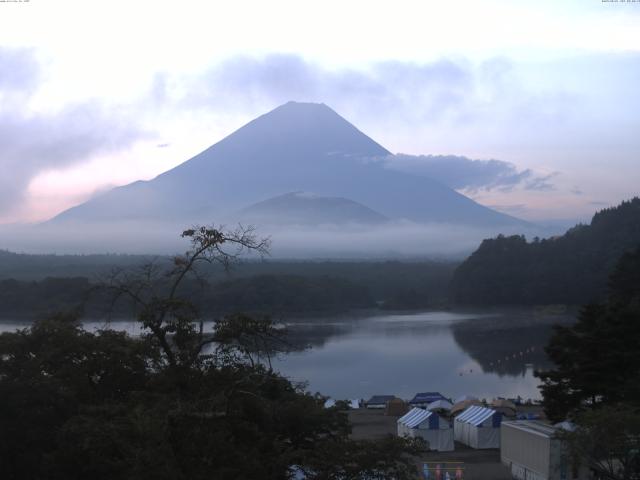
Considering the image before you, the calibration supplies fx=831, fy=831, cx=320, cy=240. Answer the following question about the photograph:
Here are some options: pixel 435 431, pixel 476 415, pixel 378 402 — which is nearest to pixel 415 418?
pixel 435 431

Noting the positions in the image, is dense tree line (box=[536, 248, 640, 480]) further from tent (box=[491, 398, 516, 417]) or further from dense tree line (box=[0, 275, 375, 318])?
dense tree line (box=[0, 275, 375, 318])

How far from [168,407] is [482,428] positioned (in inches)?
241

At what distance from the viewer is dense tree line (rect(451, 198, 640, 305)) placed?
33062 mm

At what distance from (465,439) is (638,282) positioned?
6.43 metres

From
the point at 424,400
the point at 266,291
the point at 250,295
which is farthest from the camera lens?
the point at 266,291

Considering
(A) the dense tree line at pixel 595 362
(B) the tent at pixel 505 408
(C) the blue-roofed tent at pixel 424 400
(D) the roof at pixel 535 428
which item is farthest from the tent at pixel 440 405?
(D) the roof at pixel 535 428

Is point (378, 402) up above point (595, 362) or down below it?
below

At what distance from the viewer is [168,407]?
355cm

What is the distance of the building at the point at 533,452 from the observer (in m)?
6.84

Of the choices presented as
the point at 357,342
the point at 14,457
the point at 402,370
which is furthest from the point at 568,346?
the point at 357,342

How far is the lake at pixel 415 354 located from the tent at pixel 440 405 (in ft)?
7.05

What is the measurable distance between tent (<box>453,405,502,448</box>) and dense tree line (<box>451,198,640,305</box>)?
2291 centimetres

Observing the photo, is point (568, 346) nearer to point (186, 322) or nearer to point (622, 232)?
point (186, 322)

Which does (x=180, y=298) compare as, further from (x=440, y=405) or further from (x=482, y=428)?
(x=440, y=405)
